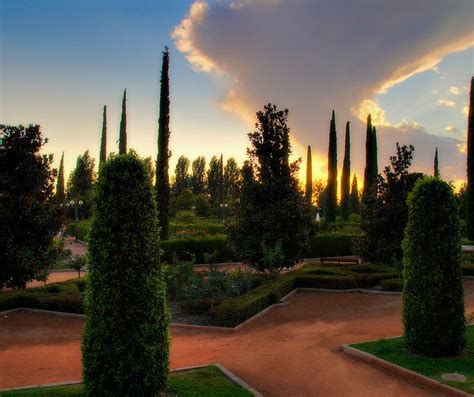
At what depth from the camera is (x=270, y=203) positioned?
58.1 ft

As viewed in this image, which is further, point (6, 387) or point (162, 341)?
point (6, 387)

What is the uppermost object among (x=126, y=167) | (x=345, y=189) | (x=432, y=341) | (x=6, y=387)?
(x=345, y=189)

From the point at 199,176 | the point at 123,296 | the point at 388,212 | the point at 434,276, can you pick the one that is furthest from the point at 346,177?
the point at 199,176

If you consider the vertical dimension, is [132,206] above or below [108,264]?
above

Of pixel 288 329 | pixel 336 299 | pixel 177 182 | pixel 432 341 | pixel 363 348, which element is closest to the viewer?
pixel 432 341

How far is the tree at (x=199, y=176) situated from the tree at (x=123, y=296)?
78315mm

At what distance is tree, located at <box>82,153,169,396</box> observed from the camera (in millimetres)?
5605

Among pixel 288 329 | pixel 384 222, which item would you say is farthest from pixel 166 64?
pixel 288 329

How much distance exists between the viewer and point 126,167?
19.5 feet

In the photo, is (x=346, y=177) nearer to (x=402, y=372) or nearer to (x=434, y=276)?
(x=434, y=276)

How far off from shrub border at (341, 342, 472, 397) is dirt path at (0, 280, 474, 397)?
0.50ft

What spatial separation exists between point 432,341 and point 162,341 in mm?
4706

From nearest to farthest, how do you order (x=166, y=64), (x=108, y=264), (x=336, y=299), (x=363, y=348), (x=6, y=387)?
(x=108, y=264) < (x=6, y=387) < (x=363, y=348) < (x=336, y=299) < (x=166, y=64)

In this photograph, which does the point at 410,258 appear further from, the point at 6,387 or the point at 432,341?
the point at 6,387
